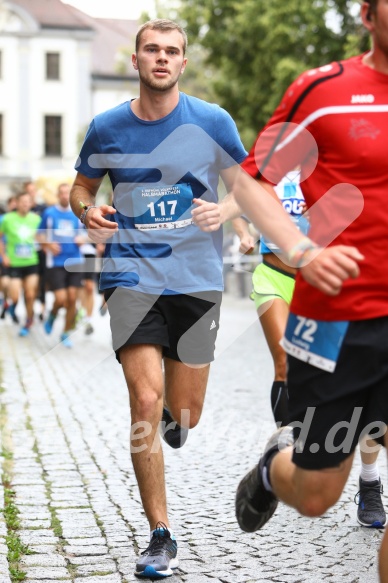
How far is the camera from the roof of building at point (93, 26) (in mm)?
67500

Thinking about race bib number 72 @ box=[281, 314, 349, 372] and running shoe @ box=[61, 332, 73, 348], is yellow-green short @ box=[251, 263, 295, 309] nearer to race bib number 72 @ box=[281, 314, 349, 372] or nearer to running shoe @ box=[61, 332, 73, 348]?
race bib number 72 @ box=[281, 314, 349, 372]

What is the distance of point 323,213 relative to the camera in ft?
11.9

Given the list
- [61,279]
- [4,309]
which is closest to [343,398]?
[61,279]

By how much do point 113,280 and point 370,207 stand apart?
6.35 feet

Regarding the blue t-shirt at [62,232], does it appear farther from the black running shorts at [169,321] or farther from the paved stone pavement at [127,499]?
the black running shorts at [169,321]

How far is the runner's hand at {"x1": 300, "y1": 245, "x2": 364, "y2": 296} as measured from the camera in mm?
3277

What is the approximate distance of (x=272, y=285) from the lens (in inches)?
254

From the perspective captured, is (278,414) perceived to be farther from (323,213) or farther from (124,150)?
(323,213)

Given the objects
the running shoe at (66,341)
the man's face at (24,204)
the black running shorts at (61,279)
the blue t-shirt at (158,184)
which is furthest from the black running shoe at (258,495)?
the man's face at (24,204)

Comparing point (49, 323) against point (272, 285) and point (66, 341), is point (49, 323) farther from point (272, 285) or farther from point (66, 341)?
point (272, 285)

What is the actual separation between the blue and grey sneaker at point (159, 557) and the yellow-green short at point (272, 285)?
71.5 inches

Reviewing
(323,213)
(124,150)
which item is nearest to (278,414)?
(124,150)

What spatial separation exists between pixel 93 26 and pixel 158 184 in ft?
218

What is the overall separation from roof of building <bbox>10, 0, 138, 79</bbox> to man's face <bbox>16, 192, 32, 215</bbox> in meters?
45.7
